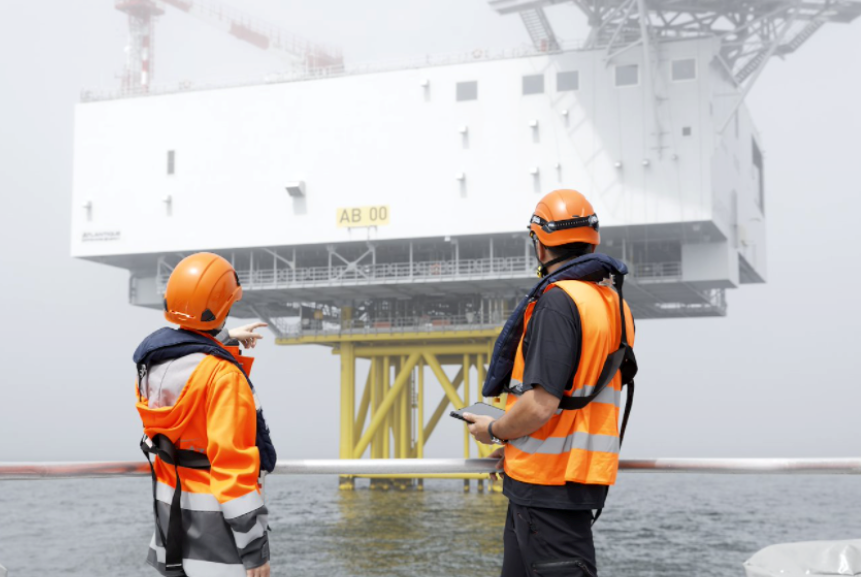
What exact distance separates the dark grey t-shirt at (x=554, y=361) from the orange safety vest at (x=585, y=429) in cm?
2

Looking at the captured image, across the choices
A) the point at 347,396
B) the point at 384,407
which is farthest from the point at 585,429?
the point at 347,396

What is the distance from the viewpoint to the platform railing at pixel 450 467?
2877 millimetres

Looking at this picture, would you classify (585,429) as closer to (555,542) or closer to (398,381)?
(555,542)

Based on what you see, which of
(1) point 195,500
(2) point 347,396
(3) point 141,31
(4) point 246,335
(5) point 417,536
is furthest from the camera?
(3) point 141,31

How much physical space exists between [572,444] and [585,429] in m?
0.05

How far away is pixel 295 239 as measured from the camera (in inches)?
1001

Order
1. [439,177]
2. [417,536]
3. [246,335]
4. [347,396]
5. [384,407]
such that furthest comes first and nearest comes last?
[347,396] → [384,407] → [439,177] → [417,536] → [246,335]

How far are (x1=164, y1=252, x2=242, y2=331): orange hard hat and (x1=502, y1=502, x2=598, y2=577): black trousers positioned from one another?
3.23 feet

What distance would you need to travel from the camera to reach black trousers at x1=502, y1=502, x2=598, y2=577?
2441mm

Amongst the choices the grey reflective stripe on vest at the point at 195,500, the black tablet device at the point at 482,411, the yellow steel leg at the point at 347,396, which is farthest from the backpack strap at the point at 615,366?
the yellow steel leg at the point at 347,396

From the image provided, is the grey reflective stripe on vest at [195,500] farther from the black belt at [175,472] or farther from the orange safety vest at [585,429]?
the orange safety vest at [585,429]

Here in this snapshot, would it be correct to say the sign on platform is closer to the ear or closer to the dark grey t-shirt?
the ear

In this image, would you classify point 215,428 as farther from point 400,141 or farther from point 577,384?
point 400,141

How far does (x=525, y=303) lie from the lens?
2.59 m
